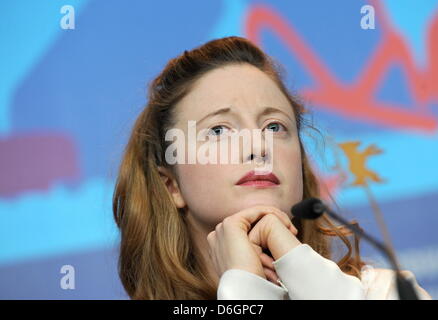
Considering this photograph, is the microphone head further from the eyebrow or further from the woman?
the eyebrow

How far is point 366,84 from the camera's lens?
211 centimetres

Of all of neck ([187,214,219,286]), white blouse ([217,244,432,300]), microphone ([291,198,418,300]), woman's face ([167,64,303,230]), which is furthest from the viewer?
neck ([187,214,219,286])

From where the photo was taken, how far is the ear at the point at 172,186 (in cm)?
156

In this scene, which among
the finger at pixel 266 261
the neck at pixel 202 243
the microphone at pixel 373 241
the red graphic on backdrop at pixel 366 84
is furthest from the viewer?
the red graphic on backdrop at pixel 366 84

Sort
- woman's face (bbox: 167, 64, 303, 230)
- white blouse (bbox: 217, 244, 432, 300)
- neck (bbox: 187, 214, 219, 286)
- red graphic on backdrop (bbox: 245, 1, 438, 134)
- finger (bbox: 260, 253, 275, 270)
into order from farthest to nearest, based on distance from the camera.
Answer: red graphic on backdrop (bbox: 245, 1, 438, 134), neck (bbox: 187, 214, 219, 286), woman's face (bbox: 167, 64, 303, 230), finger (bbox: 260, 253, 275, 270), white blouse (bbox: 217, 244, 432, 300)

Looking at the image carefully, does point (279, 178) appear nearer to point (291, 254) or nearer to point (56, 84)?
point (291, 254)

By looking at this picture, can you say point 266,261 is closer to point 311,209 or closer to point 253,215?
point 253,215

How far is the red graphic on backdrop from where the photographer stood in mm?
2088

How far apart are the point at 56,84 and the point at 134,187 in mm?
552

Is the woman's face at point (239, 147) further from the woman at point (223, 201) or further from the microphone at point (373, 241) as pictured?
the microphone at point (373, 241)

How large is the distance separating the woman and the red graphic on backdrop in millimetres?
348

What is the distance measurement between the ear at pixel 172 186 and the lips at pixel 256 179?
0.21 m

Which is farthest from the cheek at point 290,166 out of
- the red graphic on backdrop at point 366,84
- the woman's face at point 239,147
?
the red graphic on backdrop at point 366,84

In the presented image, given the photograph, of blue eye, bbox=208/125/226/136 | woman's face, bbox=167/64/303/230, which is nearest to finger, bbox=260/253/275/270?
woman's face, bbox=167/64/303/230
